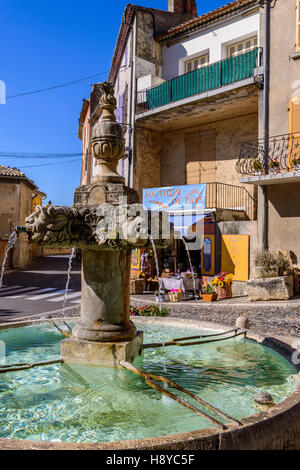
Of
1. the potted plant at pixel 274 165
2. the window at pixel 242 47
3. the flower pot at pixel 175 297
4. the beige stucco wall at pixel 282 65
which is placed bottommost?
the flower pot at pixel 175 297

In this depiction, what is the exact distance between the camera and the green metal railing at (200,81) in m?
15.2

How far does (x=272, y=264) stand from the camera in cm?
1228

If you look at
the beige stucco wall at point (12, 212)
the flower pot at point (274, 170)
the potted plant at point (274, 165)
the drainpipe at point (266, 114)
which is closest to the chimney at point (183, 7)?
the drainpipe at point (266, 114)

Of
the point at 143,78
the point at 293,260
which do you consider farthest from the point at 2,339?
the point at 143,78

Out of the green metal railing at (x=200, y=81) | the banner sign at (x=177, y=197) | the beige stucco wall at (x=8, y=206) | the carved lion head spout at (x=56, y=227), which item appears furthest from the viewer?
the beige stucco wall at (x=8, y=206)

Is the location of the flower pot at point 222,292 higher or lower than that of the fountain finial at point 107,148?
lower

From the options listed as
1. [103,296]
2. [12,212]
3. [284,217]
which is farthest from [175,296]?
[12,212]

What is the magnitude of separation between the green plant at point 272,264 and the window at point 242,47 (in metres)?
8.87

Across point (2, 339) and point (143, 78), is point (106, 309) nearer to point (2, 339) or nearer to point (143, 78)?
point (2, 339)

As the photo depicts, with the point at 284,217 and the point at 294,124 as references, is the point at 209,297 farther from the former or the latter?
the point at 294,124

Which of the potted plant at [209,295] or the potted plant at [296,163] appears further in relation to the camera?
the potted plant at [209,295]

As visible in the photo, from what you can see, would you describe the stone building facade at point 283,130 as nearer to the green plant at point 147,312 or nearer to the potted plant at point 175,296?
the potted plant at point 175,296

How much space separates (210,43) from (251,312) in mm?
12493

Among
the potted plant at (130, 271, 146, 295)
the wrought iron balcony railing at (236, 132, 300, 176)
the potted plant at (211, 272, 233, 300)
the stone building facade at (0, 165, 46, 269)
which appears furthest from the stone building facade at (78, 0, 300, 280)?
the stone building facade at (0, 165, 46, 269)
